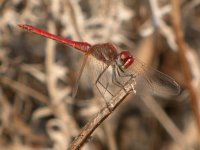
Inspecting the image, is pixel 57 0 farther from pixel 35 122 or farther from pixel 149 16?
pixel 35 122

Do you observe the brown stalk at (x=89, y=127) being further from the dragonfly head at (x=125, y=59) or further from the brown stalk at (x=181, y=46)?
the brown stalk at (x=181, y=46)

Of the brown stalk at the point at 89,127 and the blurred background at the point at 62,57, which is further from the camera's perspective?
the blurred background at the point at 62,57

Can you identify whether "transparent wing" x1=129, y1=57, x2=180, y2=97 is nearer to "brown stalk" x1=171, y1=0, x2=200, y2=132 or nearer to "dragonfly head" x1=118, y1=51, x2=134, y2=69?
"dragonfly head" x1=118, y1=51, x2=134, y2=69

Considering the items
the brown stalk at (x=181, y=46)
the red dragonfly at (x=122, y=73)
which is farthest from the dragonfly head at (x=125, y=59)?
the brown stalk at (x=181, y=46)

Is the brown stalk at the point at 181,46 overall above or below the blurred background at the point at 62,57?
below

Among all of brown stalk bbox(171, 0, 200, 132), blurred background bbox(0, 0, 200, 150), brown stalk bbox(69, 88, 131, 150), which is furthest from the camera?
blurred background bbox(0, 0, 200, 150)

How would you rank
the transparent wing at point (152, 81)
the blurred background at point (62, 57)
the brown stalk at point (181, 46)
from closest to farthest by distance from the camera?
the transparent wing at point (152, 81)
the brown stalk at point (181, 46)
the blurred background at point (62, 57)

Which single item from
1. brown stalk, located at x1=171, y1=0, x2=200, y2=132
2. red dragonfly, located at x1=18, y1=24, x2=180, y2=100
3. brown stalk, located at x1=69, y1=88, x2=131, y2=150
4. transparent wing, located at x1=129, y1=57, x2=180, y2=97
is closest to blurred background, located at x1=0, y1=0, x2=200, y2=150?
brown stalk, located at x1=171, y1=0, x2=200, y2=132

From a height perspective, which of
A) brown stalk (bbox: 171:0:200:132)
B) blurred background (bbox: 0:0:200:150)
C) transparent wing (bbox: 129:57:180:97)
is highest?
blurred background (bbox: 0:0:200:150)

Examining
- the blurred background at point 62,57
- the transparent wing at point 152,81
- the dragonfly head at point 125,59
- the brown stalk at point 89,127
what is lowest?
the brown stalk at point 89,127

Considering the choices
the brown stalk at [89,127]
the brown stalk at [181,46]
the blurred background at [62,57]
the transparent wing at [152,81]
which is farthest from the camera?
the blurred background at [62,57]
